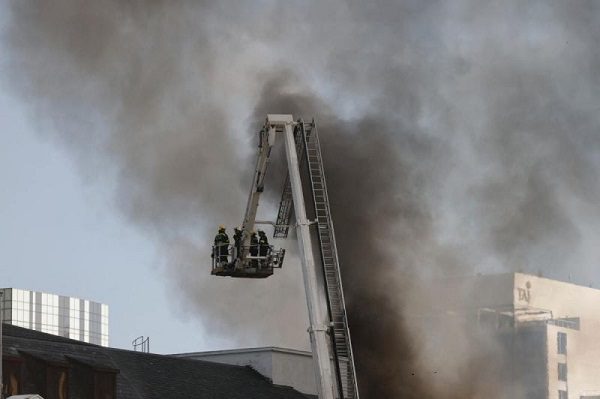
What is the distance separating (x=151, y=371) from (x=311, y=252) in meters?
12.2

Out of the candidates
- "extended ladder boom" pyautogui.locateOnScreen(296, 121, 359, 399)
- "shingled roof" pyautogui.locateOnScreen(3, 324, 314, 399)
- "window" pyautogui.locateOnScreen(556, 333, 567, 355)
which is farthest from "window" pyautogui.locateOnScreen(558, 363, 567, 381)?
"extended ladder boom" pyautogui.locateOnScreen(296, 121, 359, 399)

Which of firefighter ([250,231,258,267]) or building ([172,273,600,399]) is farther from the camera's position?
building ([172,273,600,399])

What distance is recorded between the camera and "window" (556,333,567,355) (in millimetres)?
88000

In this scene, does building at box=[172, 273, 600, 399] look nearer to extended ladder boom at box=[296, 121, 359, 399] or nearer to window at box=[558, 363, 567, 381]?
window at box=[558, 363, 567, 381]

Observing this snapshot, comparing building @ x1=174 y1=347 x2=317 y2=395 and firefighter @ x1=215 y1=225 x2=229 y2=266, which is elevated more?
firefighter @ x1=215 y1=225 x2=229 y2=266

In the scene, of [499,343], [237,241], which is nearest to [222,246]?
[237,241]

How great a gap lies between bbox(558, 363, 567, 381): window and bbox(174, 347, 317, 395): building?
23287 mm

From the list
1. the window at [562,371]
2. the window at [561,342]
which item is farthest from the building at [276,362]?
the window at [562,371]

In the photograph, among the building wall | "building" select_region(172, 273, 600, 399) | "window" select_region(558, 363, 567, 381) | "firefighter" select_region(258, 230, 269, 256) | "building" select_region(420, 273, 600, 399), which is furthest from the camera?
"window" select_region(558, 363, 567, 381)

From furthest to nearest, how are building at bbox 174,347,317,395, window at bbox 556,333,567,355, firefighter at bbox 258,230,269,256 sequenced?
window at bbox 556,333,567,355 < building at bbox 174,347,317,395 < firefighter at bbox 258,230,269,256

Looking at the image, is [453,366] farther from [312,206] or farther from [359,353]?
[312,206]

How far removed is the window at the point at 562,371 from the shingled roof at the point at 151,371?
25.7 metres

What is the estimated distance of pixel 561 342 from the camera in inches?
3501

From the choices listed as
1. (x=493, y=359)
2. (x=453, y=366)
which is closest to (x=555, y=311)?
(x=493, y=359)
